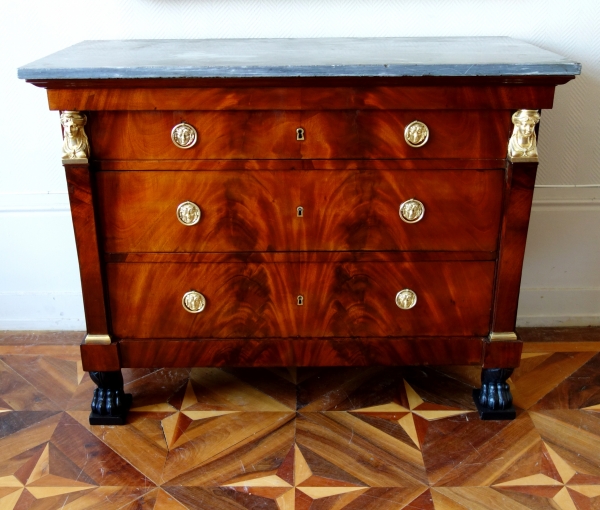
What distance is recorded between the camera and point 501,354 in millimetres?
1646

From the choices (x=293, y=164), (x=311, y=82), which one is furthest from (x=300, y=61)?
(x=293, y=164)

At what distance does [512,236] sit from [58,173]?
4.47ft

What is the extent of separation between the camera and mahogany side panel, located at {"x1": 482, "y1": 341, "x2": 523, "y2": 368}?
64.4 inches

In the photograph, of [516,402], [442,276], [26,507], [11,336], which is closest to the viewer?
[26,507]

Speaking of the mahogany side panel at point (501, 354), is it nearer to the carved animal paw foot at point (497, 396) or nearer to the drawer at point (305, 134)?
the carved animal paw foot at point (497, 396)

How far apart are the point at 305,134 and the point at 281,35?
580 mm

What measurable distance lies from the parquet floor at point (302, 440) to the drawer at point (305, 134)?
71 centimetres

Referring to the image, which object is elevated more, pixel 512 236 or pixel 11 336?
pixel 512 236

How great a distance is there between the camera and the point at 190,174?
149 centimetres

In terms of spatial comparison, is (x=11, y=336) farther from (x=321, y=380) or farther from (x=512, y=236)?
(x=512, y=236)

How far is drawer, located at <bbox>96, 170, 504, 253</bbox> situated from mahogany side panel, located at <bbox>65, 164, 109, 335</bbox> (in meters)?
0.03

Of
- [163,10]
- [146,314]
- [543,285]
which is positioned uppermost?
[163,10]

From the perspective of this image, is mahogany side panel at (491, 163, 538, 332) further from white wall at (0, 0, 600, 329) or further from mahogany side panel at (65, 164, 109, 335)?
mahogany side panel at (65, 164, 109, 335)

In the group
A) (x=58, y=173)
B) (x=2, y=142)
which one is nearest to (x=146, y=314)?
(x=58, y=173)
